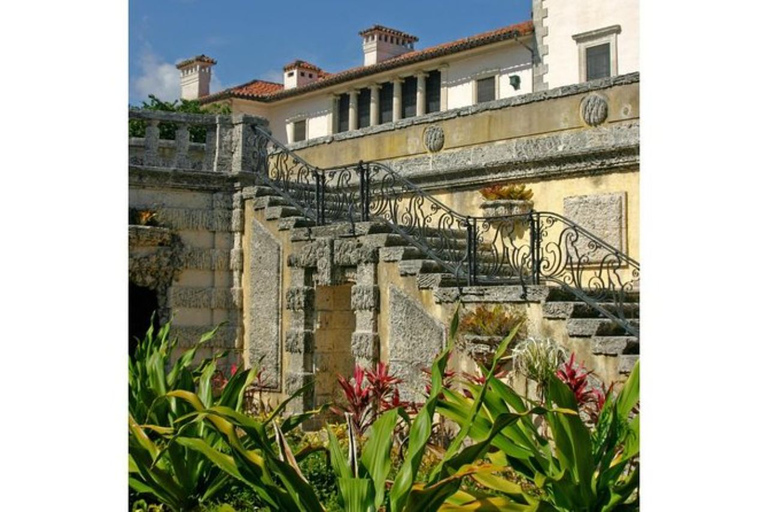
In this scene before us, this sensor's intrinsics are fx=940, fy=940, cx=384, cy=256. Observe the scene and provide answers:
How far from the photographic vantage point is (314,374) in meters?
10.8

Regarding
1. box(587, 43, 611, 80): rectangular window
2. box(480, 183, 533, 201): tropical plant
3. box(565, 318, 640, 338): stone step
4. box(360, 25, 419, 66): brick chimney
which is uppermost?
box(360, 25, 419, 66): brick chimney

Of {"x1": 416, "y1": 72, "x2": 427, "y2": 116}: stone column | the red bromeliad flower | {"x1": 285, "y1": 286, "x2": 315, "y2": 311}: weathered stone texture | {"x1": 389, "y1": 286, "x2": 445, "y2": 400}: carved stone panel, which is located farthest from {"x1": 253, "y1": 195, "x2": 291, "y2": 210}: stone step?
{"x1": 416, "y1": 72, "x2": 427, "y2": 116}: stone column

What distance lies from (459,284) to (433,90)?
835 inches

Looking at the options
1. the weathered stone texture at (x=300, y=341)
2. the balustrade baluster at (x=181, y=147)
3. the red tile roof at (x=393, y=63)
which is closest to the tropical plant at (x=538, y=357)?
the weathered stone texture at (x=300, y=341)

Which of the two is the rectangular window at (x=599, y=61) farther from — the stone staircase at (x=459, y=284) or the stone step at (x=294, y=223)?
the stone step at (x=294, y=223)

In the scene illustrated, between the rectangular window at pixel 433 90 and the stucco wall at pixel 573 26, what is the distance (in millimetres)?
4376

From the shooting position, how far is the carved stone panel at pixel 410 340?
351 inches

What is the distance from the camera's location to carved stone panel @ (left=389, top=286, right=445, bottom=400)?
351 inches

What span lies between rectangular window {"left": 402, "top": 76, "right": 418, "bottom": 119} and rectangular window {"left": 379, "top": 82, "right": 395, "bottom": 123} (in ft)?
1.38

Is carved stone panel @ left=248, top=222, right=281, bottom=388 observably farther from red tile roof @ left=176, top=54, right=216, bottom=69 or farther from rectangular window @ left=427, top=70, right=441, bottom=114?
red tile roof @ left=176, top=54, right=216, bottom=69

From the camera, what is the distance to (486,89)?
27625 millimetres

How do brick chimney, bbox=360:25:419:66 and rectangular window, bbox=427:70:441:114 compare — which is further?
brick chimney, bbox=360:25:419:66

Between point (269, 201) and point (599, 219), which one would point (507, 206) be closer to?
point (599, 219)

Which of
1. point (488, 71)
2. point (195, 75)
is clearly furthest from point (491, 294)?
point (195, 75)
